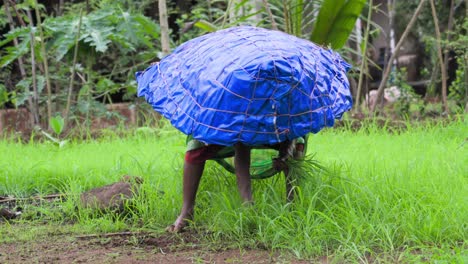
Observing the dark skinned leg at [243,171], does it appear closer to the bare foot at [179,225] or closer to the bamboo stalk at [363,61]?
the bare foot at [179,225]

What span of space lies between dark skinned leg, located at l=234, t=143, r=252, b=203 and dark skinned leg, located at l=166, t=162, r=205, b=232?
24cm

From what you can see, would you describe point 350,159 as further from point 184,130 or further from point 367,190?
point 184,130

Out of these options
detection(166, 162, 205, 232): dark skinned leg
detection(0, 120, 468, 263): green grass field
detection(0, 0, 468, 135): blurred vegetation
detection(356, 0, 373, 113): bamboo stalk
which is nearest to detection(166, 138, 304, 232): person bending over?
detection(166, 162, 205, 232): dark skinned leg

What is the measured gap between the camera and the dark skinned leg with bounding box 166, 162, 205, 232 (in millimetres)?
4082

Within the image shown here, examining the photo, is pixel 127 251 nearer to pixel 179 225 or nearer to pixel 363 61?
pixel 179 225

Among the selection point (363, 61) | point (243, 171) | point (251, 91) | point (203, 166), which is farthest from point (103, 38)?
point (251, 91)

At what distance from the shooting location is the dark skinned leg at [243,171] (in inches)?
156

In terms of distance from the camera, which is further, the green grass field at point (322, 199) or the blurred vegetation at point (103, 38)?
the blurred vegetation at point (103, 38)

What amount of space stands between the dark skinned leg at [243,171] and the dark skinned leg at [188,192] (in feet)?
0.80

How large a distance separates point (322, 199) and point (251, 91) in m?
0.89

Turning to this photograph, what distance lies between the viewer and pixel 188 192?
4.11 m

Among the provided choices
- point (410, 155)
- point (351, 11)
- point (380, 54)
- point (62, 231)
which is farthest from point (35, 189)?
point (380, 54)

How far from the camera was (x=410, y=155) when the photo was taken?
5.41 meters

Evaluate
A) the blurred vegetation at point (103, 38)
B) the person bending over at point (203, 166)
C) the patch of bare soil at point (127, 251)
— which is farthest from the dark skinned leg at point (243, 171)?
the blurred vegetation at point (103, 38)
